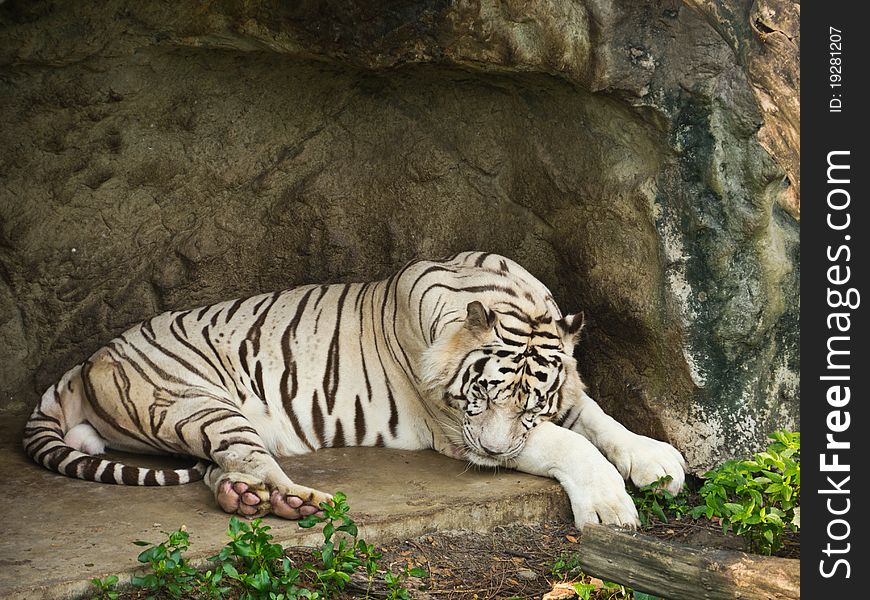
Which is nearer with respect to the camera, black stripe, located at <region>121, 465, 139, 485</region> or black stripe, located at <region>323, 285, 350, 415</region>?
black stripe, located at <region>121, 465, 139, 485</region>

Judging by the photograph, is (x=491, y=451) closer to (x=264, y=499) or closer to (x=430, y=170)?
(x=264, y=499)

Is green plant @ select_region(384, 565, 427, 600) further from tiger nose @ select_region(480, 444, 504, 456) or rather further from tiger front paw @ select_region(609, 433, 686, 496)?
tiger front paw @ select_region(609, 433, 686, 496)

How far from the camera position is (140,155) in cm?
488

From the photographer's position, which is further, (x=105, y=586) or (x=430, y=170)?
(x=430, y=170)

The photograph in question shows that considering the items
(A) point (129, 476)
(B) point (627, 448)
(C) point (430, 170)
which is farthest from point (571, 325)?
(A) point (129, 476)

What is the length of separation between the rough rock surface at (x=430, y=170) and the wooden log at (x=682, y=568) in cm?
147

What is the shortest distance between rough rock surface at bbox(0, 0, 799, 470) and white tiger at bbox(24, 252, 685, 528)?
0.28 meters

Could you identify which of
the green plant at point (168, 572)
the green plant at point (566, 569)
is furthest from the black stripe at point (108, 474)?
the green plant at point (566, 569)

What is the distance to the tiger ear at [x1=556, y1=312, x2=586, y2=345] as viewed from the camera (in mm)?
4410

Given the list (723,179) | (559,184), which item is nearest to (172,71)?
(559,184)

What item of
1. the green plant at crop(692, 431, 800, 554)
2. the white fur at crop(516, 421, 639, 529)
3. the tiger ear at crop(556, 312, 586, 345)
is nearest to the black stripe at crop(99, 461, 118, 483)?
the white fur at crop(516, 421, 639, 529)

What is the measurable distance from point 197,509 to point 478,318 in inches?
49.2

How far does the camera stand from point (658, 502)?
4.37m

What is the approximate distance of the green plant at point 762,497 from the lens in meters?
3.73
